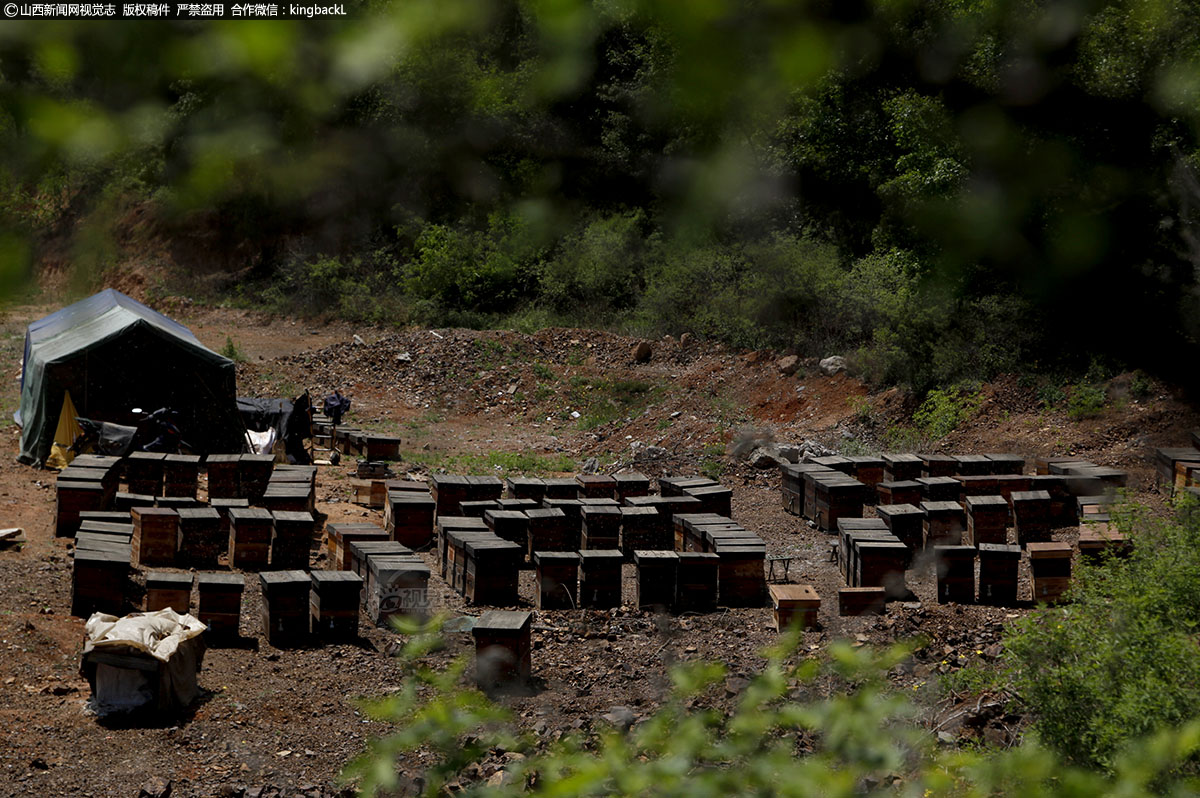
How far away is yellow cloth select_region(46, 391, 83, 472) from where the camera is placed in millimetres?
14742

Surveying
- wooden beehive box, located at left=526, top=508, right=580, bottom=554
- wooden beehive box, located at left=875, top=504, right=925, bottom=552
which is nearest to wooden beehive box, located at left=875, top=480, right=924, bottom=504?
wooden beehive box, located at left=875, top=504, right=925, bottom=552

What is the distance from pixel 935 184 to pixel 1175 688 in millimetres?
3343

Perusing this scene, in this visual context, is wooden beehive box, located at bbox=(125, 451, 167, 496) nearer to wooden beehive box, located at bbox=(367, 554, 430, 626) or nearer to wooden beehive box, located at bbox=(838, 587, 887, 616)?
wooden beehive box, located at bbox=(367, 554, 430, 626)

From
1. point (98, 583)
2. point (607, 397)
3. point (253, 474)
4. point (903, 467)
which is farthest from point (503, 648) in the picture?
point (607, 397)

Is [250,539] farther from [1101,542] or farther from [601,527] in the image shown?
[1101,542]

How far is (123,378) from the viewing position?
50.2 feet

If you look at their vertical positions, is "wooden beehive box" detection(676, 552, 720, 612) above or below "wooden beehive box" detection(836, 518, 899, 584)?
below

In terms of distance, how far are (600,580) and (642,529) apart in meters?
1.62

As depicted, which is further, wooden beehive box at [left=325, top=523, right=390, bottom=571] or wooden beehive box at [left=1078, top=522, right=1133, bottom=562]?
wooden beehive box at [left=325, top=523, right=390, bottom=571]

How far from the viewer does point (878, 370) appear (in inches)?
772

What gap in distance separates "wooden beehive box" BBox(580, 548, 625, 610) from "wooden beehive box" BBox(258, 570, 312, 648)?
2.57 meters

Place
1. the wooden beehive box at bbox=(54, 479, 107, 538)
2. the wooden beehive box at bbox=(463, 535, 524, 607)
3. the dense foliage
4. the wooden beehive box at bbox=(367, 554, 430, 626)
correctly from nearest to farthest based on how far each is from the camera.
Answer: the dense foliage, the wooden beehive box at bbox=(367, 554, 430, 626), the wooden beehive box at bbox=(463, 535, 524, 607), the wooden beehive box at bbox=(54, 479, 107, 538)

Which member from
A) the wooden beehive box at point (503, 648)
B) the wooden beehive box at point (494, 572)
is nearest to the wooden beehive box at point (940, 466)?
the wooden beehive box at point (494, 572)

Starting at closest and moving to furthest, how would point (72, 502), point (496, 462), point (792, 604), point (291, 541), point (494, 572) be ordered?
Result: point (792, 604) → point (494, 572) → point (291, 541) → point (72, 502) → point (496, 462)
